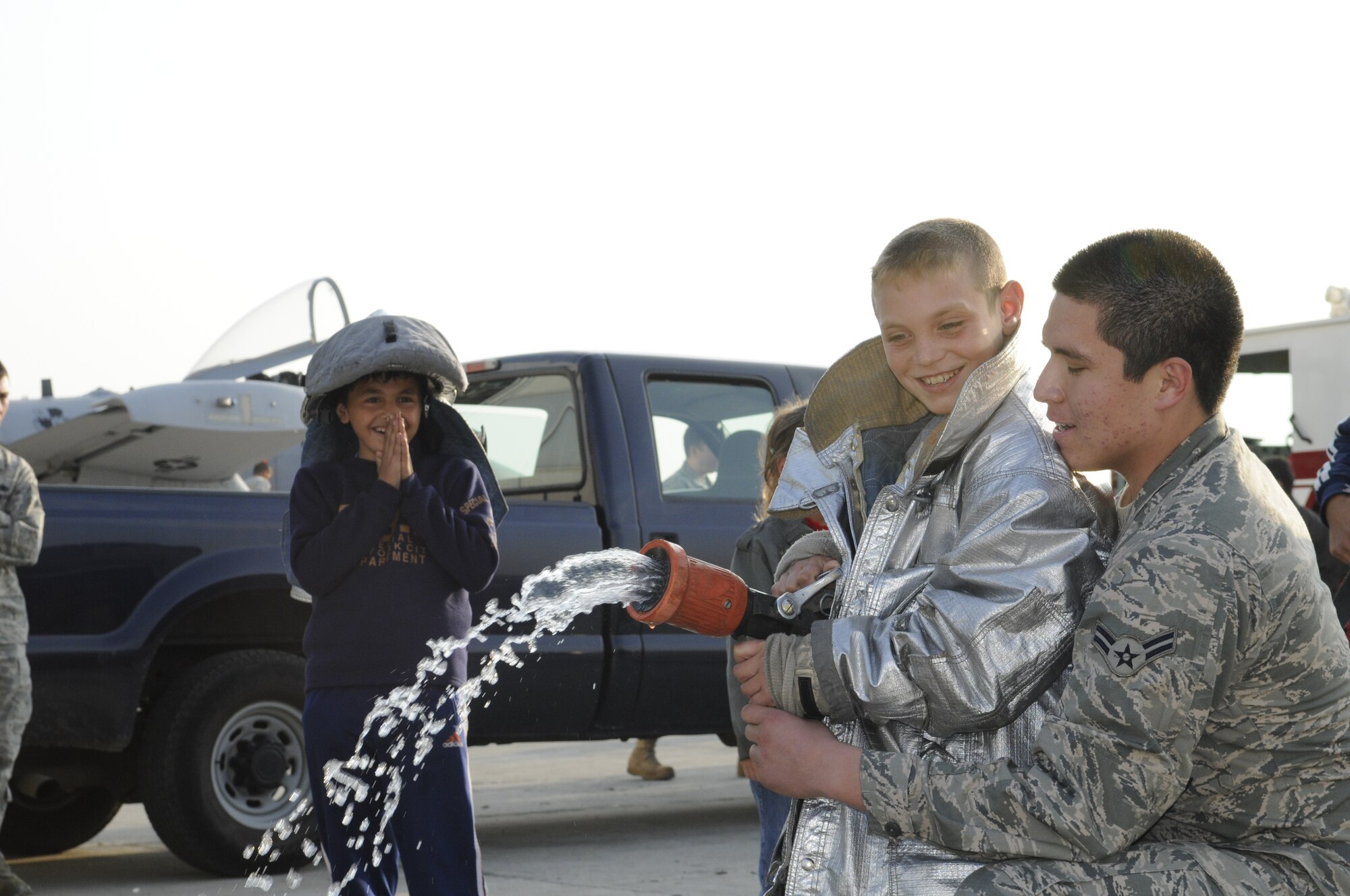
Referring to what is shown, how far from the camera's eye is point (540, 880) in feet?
19.2

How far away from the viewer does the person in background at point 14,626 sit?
5.28m

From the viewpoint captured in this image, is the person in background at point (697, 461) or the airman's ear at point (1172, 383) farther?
the person in background at point (697, 461)

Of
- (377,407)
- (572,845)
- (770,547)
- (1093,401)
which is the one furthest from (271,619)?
(1093,401)

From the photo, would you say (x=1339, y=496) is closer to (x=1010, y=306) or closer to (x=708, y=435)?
(x=708, y=435)

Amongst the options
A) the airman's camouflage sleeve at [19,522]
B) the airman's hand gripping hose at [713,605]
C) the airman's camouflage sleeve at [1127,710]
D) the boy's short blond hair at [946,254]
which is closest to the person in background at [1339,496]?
the boy's short blond hair at [946,254]

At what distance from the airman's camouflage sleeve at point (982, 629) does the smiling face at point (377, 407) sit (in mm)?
2016

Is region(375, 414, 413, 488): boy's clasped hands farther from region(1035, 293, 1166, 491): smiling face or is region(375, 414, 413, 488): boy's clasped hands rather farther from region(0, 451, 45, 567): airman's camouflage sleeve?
region(0, 451, 45, 567): airman's camouflage sleeve

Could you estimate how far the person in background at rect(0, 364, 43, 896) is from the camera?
208 inches

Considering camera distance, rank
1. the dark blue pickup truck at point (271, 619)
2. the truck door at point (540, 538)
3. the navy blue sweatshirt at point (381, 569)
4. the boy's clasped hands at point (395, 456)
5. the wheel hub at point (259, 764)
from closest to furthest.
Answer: the navy blue sweatshirt at point (381, 569), the boy's clasped hands at point (395, 456), the dark blue pickup truck at point (271, 619), the wheel hub at point (259, 764), the truck door at point (540, 538)

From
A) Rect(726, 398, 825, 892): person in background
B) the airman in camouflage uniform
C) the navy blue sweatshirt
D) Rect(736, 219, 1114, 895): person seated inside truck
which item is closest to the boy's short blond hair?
Rect(736, 219, 1114, 895): person seated inside truck

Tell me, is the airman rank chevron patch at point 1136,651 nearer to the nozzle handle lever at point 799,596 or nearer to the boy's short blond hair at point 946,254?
the nozzle handle lever at point 799,596

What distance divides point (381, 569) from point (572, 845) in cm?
359

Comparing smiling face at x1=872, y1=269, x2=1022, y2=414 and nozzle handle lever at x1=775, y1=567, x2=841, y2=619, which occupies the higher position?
smiling face at x1=872, y1=269, x2=1022, y2=414

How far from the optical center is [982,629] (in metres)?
1.86
